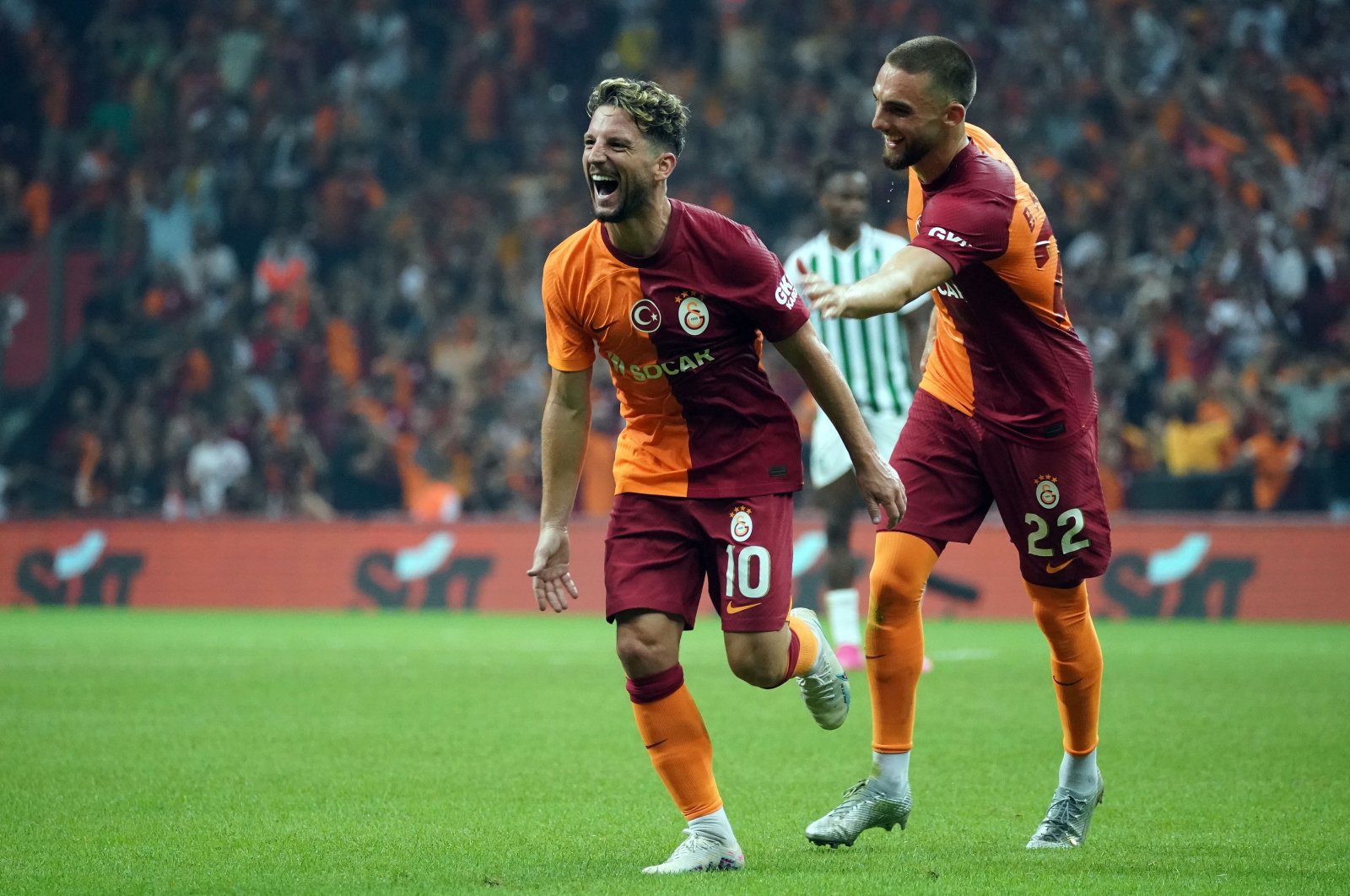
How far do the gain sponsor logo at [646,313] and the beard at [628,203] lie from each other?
245 millimetres

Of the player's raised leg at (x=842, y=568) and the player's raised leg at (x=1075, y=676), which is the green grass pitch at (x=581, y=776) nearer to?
the player's raised leg at (x=1075, y=676)

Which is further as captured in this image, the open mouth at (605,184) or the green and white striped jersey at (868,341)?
the green and white striped jersey at (868,341)

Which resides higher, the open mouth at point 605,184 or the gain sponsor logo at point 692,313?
the open mouth at point 605,184

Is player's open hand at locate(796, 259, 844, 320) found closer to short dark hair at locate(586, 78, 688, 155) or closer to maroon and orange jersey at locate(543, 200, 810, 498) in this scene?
maroon and orange jersey at locate(543, 200, 810, 498)

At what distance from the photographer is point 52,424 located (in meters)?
22.2

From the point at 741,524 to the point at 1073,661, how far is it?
1271 mm

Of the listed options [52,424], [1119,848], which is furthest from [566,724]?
[52,424]

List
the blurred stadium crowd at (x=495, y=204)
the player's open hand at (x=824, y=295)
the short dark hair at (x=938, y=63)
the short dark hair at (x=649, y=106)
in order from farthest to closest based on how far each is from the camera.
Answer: the blurred stadium crowd at (x=495, y=204) < the short dark hair at (x=938, y=63) < the short dark hair at (x=649, y=106) < the player's open hand at (x=824, y=295)

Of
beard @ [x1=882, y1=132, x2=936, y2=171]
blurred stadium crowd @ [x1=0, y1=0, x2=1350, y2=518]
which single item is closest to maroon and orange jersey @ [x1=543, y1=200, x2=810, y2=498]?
beard @ [x1=882, y1=132, x2=936, y2=171]

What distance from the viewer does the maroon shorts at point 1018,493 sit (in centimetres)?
556

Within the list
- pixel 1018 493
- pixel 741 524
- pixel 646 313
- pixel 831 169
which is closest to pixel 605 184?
pixel 646 313

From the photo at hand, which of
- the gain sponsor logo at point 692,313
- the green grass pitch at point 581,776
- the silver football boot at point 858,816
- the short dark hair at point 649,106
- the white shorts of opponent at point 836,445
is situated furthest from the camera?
the white shorts of opponent at point 836,445

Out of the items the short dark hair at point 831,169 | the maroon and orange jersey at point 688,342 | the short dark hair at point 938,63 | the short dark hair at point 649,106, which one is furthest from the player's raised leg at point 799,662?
the short dark hair at point 831,169

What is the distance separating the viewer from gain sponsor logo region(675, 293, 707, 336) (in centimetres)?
512
